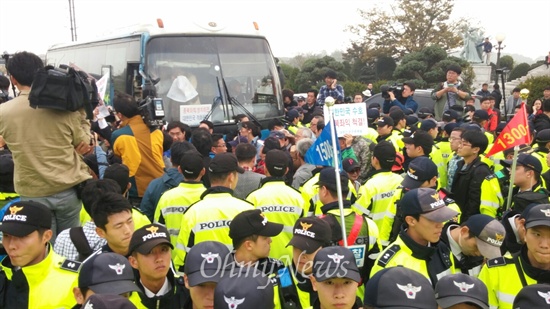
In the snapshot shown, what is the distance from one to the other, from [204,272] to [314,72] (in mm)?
24907

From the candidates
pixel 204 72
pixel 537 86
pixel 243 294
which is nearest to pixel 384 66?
pixel 537 86

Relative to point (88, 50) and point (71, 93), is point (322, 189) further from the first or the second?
point (88, 50)

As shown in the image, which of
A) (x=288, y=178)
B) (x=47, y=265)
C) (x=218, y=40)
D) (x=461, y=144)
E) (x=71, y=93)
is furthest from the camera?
(x=218, y=40)

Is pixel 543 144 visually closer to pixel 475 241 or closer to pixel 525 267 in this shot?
pixel 475 241

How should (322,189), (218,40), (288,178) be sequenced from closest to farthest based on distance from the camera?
1. (322,189)
2. (288,178)
3. (218,40)

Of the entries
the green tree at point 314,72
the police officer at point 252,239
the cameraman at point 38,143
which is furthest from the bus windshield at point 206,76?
the green tree at point 314,72

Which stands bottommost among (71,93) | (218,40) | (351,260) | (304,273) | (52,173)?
(304,273)

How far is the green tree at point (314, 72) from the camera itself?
90.3 ft

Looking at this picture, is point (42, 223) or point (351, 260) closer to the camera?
point (351, 260)

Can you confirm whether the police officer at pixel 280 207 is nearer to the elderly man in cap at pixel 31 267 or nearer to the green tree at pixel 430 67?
the elderly man in cap at pixel 31 267


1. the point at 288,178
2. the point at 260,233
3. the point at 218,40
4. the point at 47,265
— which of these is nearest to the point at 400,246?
the point at 260,233

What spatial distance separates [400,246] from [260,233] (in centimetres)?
109

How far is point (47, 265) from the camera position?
3.80m

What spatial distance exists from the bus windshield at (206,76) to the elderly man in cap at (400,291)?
8.03 meters
